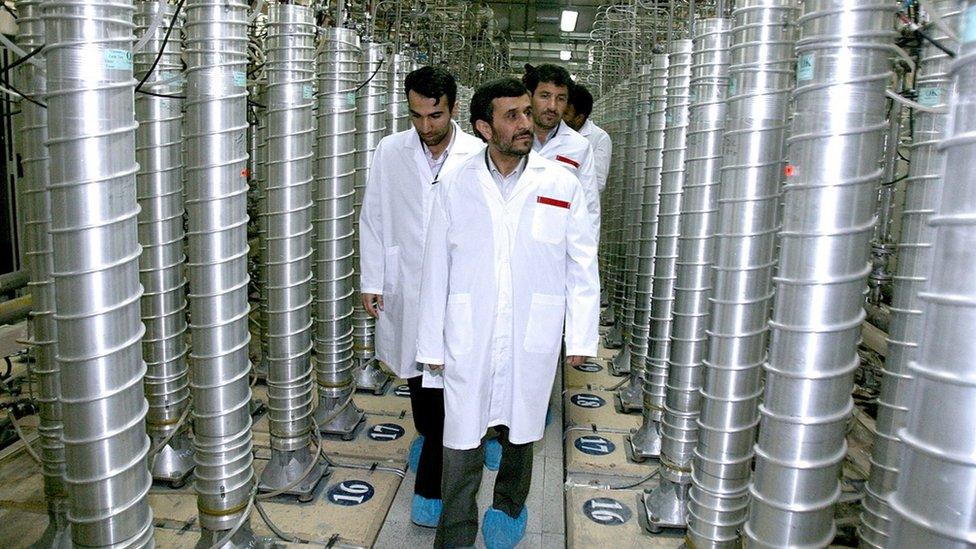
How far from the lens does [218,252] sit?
2627 millimetres

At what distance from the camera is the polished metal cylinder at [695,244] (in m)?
2.99

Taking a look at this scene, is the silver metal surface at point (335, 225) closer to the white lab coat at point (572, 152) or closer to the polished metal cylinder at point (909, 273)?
the white lab coat at point (572, 152)

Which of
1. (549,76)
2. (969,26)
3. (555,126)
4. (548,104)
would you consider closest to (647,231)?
(555,126)

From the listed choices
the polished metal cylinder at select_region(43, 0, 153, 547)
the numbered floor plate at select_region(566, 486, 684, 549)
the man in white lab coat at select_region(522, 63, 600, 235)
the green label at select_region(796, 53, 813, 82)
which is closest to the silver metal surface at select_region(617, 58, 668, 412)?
the man in white lab coat at select_region(522, 63, 600, 235)

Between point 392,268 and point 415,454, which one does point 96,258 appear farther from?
point 415,454

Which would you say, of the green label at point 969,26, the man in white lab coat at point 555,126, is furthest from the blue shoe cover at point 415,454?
the green label at point 969,26

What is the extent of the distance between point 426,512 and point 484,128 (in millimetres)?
1674

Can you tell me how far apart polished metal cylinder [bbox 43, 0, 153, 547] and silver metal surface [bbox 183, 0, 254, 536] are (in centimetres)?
78

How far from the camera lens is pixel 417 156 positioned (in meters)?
3.63

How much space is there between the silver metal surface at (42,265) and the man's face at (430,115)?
57.7 inches

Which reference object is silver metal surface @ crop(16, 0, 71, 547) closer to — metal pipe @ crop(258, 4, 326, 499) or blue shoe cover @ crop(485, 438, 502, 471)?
metal pipe @ crop(258, 4, 326, 499)

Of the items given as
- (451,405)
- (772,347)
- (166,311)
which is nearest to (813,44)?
(772,347)

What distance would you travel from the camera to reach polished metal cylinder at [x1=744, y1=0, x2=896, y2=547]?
165 cm

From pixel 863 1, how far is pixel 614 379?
4.18m
